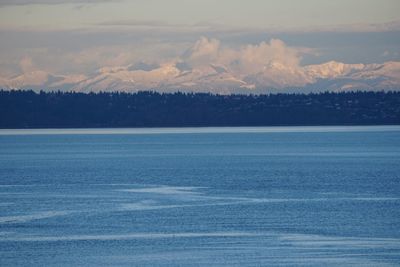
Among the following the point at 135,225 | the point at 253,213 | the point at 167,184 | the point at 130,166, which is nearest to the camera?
the point at 135,225

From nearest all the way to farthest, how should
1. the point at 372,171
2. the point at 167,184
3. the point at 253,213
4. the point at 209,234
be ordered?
the point at 209,234, the point at 253,213, the point at 167,184, the point at 372,171

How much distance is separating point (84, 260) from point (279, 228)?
36.0ft

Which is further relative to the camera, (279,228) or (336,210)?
(336,210)

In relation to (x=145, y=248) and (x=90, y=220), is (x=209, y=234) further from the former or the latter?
(x=90, y=220)

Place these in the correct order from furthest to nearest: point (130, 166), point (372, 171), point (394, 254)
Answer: point (130, 166) → point (372, 171) → point (394, 254)

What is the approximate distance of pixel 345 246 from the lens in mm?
37406

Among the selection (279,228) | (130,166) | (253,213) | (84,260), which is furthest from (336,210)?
(130,166)

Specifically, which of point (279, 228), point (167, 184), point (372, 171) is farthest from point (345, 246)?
point (372, 171)

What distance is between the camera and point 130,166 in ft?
326

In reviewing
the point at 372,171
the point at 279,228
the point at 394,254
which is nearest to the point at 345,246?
the point at 394,254

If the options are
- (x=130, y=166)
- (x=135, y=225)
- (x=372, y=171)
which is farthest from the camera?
(x=130, y=166)

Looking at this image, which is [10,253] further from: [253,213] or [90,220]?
[253,213]

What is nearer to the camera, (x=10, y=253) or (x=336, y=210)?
(x=10, y=253)

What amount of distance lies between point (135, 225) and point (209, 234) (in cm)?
454
